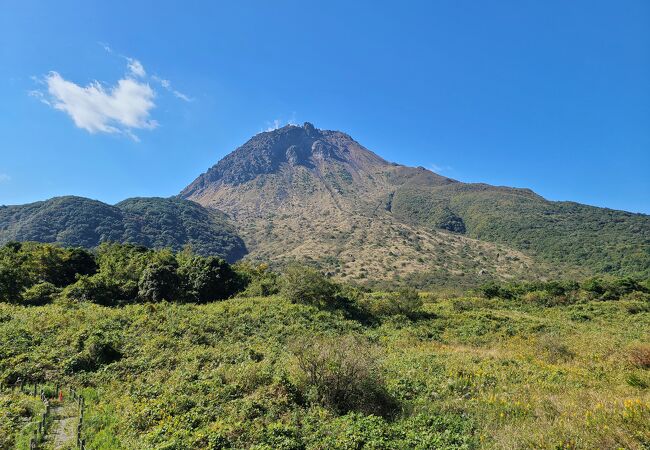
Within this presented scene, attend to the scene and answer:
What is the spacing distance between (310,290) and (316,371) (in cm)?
1895

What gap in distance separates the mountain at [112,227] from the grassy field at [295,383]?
121558 mm

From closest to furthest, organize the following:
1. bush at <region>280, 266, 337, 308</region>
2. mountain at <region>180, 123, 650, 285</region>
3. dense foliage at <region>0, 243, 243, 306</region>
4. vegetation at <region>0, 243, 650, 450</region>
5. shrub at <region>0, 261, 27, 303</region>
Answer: vegetation at <region>0, 243, 650, 450</region> < shrub at <region>0, 261, 27, 303</region> < bush at <region>280, 266, 337, 308</region> < dense foliage at <region>0, 243, 243, 306</region> < mountain at <region>180, 123, 650, 285</region>

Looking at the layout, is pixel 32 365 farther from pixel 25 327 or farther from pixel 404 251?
pixel 404 251

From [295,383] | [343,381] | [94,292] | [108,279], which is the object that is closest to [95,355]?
[295,383]

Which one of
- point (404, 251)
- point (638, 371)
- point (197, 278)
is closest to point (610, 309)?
point (638, 371)

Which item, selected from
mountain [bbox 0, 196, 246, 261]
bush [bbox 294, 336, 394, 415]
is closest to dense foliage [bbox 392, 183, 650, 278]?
mountain [bbox 0, 196, 246, 261]

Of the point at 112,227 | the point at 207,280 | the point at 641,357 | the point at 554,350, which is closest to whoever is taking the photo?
the point at 641,357

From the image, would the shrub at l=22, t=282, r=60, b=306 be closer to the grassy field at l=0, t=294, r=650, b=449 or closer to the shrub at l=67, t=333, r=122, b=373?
the grassy field at l=0, t=294, r=650, b=449

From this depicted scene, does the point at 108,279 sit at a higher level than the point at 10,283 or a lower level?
higher

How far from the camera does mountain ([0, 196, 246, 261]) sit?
125m

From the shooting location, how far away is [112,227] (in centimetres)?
13900

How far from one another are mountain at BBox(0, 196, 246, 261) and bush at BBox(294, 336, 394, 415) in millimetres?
132889

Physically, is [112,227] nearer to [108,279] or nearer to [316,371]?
[108,279]

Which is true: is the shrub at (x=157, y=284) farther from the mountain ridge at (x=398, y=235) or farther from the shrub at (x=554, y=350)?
the mountain ridge at (x=398, y=235)
